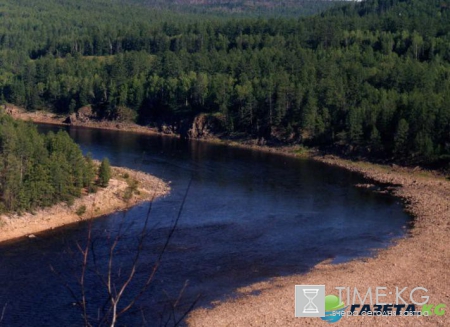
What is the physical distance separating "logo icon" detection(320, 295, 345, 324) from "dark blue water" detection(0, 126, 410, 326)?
4.59 meters

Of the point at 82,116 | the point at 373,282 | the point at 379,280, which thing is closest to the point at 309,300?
the point at 373,282

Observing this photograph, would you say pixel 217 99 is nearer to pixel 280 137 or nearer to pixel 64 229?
pixel 280 137

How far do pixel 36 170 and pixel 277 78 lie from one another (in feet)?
183

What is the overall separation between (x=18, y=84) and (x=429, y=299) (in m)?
105

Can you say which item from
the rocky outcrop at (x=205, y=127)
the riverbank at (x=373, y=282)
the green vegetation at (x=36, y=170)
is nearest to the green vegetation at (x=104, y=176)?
the green vegetation at (x=36, y=170)

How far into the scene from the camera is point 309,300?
34.3 metres

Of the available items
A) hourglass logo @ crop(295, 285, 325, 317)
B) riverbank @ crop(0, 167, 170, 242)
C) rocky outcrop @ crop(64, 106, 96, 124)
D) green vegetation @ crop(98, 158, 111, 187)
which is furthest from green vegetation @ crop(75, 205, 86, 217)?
rocky outcrop @ crop(64, 106, 96, 124)

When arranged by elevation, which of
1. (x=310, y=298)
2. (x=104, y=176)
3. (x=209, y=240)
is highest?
(x=104, y=176)

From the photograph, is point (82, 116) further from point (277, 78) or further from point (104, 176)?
point (104, 176)

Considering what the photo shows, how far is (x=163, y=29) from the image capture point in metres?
157

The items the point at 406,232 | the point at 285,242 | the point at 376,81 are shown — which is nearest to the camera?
the point at 285,242

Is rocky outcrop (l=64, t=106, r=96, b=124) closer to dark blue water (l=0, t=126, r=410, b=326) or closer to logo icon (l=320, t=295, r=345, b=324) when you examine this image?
dark blue water (l=0, t=126, r=410, b=326)

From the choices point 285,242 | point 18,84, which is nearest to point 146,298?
point 285,242

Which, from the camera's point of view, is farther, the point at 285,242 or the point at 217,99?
the point at 217,99
